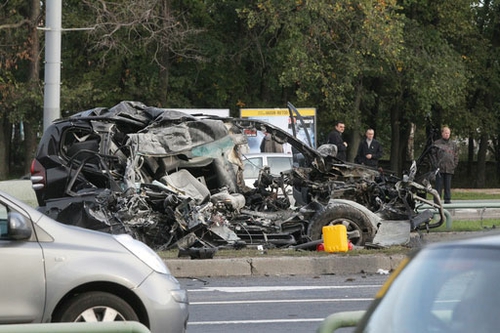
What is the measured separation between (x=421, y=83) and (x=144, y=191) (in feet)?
91.2

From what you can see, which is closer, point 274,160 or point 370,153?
point 370,153

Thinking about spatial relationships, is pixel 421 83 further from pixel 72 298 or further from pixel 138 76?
pixel 72 298

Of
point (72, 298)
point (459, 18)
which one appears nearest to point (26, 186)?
point (72, 298)

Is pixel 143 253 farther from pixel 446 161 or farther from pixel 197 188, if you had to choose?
pixel 446 161

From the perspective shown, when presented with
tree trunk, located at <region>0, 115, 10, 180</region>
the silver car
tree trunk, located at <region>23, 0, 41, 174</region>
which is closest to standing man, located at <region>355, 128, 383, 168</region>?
the silver car

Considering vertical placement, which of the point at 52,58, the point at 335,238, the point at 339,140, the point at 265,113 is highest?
the point at 52,58

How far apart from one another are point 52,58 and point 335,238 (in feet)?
25.9

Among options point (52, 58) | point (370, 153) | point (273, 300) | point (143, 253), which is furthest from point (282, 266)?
point (370, 153)

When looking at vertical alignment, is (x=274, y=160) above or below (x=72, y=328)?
above

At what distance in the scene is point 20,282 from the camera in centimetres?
736

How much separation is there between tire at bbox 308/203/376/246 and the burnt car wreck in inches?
0.5

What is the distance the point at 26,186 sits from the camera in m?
21.2

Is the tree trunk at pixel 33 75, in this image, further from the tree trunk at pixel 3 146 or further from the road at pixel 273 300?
the road at pixel 273 300

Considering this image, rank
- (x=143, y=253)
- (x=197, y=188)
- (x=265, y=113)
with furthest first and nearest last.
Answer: (x=265, y=113) → (x=197, y=188) → (x=143, y=253)
